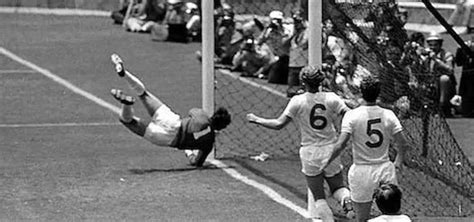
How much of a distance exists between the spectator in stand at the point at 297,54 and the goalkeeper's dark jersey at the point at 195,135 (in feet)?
12.3

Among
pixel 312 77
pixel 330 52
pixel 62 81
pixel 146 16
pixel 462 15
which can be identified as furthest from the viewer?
pixel 146 16

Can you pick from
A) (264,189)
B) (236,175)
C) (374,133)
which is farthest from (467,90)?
(374,133)

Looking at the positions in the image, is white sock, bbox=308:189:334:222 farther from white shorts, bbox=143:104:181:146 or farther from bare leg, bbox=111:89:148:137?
bare leg, bbox=111:89:148:137

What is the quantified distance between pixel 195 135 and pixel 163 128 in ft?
1.34

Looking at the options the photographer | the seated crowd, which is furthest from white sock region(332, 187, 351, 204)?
the photographer

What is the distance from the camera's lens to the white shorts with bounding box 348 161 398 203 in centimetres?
1094

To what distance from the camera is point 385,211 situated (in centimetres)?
884

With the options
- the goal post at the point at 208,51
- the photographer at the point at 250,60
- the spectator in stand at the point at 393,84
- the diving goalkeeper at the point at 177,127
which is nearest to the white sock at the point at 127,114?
the diving goalkeeper at the point at 177,127

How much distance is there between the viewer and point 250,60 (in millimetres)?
24547

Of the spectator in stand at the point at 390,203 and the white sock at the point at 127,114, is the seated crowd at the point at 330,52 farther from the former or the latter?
the spectator in stand at the point at 390,203

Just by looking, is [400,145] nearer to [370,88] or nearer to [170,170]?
[370,88]

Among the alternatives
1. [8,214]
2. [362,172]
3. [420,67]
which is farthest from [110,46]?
[362,172]

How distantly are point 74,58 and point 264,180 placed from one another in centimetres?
1335

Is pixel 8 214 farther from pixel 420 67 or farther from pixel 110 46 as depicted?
pixel 110 46
